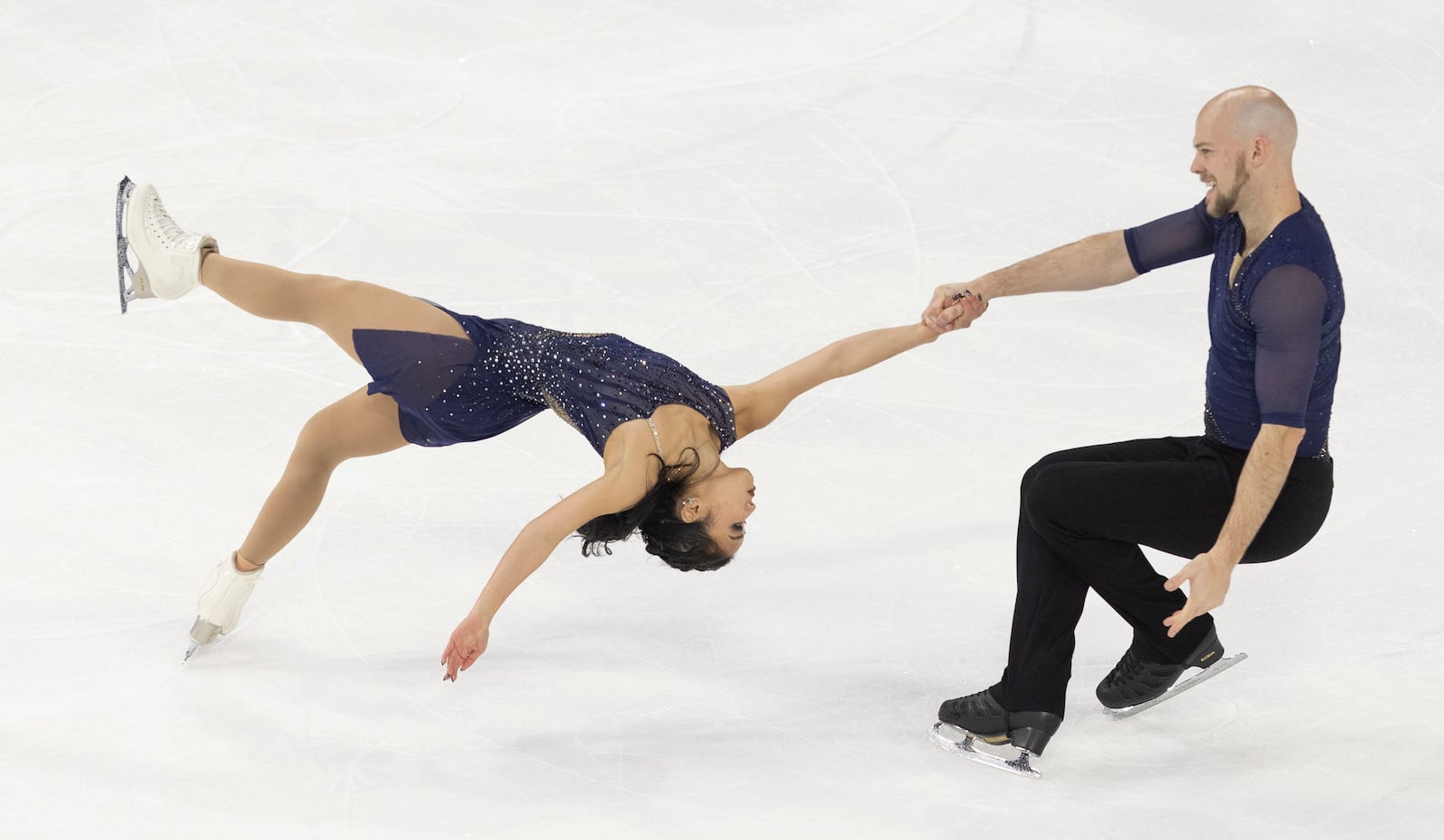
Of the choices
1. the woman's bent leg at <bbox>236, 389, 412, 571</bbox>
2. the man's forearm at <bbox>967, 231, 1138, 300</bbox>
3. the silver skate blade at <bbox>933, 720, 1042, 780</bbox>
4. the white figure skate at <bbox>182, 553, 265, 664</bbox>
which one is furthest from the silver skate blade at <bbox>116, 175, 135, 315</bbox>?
the silver skate blade at <bbox>933, 720, 1042, 780</bbox>

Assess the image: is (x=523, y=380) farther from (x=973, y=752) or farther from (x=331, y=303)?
(x=973, y=752)

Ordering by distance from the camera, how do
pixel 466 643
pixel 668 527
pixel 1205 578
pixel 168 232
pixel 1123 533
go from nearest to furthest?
pixel 1205 578, pixel 466 643, pixel 1123 533, pixel 668 527, pixel 168 232

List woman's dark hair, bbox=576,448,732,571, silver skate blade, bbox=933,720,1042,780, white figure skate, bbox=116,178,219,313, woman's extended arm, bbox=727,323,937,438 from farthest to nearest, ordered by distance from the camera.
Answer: white figure skate, bbox=116,178,219,313, woman's extended arm, bbox=727,323,937,438, woman's dark hair, bbox=576,448,732,571, silver skate blade, bbox=933,720,1042,780

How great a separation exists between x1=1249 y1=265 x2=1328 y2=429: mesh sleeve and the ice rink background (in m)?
0.92

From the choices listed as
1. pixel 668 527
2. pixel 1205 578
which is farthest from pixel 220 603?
pixel 1205 578

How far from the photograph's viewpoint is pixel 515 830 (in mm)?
3191

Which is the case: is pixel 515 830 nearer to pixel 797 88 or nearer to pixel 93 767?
pixel 93 767

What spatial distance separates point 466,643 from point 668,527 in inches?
27.6

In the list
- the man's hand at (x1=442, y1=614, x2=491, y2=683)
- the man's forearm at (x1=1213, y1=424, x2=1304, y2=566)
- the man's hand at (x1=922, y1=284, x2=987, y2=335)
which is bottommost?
the man's hand at (x1=442, y1=614, x2=491, y2=683)

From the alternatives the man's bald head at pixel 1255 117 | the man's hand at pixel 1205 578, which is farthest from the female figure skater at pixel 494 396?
the man's hand at pixel 1205 578

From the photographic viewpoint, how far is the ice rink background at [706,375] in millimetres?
3439

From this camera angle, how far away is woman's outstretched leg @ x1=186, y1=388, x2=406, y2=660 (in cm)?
392

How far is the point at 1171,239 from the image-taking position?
356 centimetres

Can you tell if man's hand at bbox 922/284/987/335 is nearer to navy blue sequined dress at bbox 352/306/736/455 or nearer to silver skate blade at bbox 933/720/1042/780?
navy blue sequined dress at bbox 352/306/736/455
